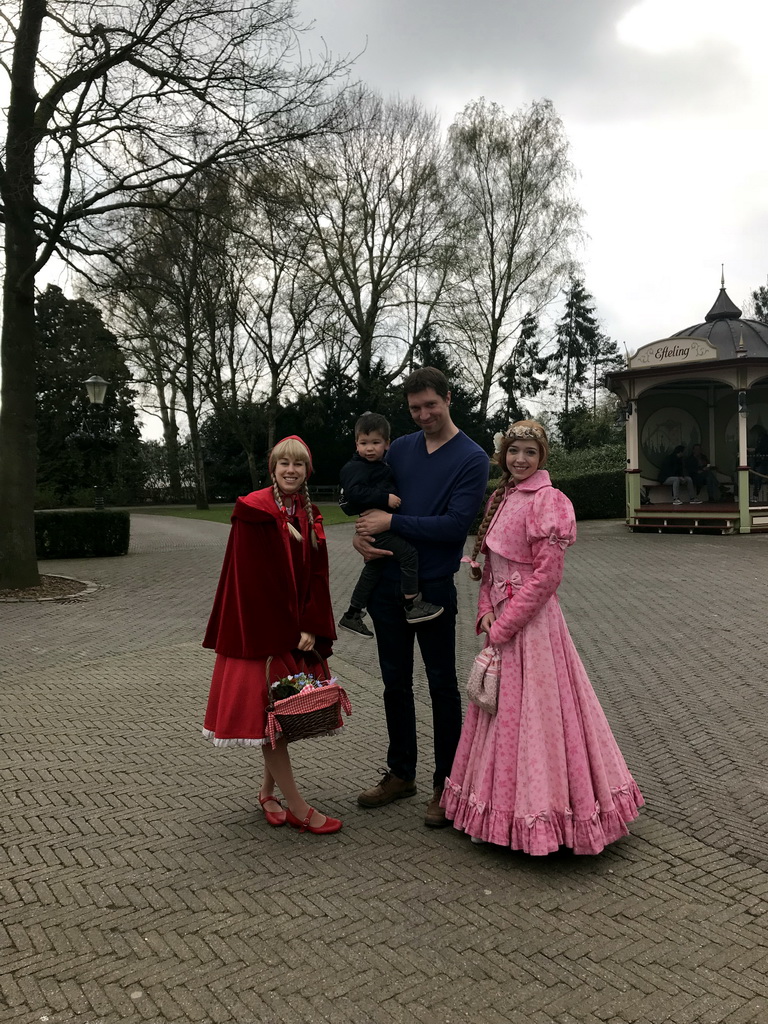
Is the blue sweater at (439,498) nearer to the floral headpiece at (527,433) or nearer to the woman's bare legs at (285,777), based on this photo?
the floral headpiece at (527,433)

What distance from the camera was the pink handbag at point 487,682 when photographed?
363 centimetres

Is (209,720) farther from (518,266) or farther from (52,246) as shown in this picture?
(518,266)

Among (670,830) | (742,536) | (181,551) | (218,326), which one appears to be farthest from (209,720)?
(218,326)

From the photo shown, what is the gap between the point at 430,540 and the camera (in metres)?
3.87

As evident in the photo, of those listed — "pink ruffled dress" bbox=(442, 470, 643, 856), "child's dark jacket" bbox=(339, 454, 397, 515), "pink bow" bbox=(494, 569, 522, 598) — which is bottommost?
"pink ruffled dress" bbox=(442, 470, 643, 856)

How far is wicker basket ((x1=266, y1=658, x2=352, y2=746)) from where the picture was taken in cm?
367

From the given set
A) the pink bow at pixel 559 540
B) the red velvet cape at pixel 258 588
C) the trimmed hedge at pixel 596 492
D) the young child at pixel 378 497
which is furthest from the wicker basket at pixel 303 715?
the trimmed hedge at pixel 596 492

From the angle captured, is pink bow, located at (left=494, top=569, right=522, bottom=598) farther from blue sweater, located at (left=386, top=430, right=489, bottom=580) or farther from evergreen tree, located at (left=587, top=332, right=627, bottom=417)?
evergreen tree, located at (left=587, top=332, right=627, bottom=417)

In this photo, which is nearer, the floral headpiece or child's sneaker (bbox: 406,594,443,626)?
the floral headpiece

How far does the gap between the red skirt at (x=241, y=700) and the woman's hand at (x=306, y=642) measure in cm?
12

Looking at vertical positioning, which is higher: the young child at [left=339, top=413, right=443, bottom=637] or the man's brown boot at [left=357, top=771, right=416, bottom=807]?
the young child at [left=339, top=413, right=443, bottom=637]

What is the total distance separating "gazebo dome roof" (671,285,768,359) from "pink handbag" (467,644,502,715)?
16998mm

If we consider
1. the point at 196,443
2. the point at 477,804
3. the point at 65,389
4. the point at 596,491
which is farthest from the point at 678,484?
the point at 65,389

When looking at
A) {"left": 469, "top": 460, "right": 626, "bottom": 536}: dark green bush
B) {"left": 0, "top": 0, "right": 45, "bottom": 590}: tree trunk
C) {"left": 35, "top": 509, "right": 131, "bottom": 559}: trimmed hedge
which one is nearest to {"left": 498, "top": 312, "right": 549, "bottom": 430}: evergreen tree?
{"left": 469, "top": 460, "right": 626, "bottom": 536}: dark green bush
